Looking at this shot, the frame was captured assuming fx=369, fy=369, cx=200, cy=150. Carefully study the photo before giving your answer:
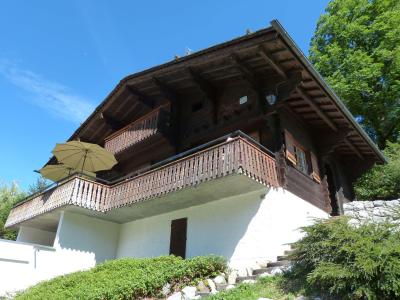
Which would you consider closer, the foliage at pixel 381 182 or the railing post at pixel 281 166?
the railing post at pixel 281 166

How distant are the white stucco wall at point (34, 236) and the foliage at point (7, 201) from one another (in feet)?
22.8

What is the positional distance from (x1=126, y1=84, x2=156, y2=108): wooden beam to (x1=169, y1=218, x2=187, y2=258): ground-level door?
A: 6.08 metres

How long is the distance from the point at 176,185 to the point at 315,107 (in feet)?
18.6

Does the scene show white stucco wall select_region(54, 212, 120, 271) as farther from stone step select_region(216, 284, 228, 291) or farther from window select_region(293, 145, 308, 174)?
window select_region(293, 145, 308, 174)

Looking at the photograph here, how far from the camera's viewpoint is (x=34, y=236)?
17406 mm

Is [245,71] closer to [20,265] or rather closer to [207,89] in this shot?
[207,89]

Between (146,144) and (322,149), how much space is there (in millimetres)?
7261

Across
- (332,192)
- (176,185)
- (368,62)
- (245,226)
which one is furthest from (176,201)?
(368,62)

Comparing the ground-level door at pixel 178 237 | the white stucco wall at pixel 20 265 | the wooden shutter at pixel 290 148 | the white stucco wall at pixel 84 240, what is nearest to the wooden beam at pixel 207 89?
the wooden shutter at pixel 290 148

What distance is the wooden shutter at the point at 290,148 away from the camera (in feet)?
39.5

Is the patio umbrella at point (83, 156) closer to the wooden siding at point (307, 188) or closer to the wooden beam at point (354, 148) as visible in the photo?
the wooden siding at point (307, 188)

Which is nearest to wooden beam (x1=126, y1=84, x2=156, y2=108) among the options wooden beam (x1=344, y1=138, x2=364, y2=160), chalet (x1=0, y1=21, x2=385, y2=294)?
chalet (x1=0, y1=21, x2=385, y2=294)

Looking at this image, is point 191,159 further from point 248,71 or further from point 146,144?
point 146,144

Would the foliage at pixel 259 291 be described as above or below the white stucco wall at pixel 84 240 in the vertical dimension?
below
